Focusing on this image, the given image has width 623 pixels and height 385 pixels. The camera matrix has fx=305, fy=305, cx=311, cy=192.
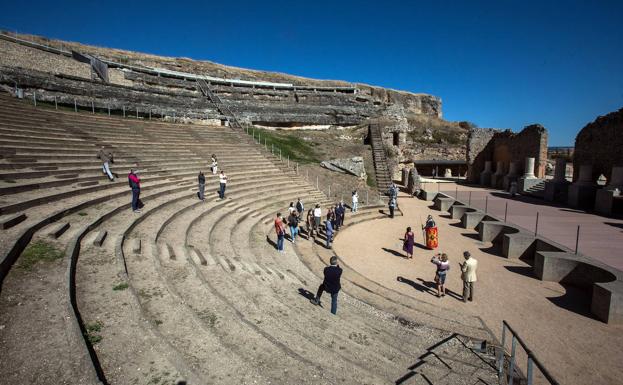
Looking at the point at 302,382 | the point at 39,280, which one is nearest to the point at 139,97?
the point at 39,280

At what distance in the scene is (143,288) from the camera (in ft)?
15.5

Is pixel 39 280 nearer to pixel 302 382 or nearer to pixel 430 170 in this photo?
pixel 302 382

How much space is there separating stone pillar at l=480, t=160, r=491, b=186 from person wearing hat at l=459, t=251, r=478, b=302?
25.3m

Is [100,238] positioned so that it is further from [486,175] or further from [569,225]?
[486,175]

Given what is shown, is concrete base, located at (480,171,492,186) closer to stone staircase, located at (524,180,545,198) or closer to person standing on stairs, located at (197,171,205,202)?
stone staircase, located at (524,180,545,198)

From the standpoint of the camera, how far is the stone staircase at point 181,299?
3.25 metres

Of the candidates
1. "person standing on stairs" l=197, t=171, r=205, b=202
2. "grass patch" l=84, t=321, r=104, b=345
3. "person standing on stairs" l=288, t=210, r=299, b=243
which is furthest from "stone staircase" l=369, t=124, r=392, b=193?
"grass patch" l=84, t=321, r=104, b=345

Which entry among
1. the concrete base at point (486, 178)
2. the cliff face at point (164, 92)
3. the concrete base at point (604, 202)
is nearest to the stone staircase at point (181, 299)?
the cliff face at point (164, 92)

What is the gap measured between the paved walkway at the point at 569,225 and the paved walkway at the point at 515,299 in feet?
6.30

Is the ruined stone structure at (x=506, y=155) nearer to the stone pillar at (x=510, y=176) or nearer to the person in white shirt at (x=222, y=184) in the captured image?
the stone pillar at (x=510, y=176)

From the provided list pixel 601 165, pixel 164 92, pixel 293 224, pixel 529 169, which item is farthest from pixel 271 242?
pixel 164 92

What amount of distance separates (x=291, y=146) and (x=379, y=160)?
7.42m

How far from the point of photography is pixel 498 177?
90.0ft

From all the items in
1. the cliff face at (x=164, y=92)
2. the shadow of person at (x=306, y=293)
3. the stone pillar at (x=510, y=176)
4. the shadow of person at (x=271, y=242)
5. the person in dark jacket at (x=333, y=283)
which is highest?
the cliff face at (x=164, y=92)
